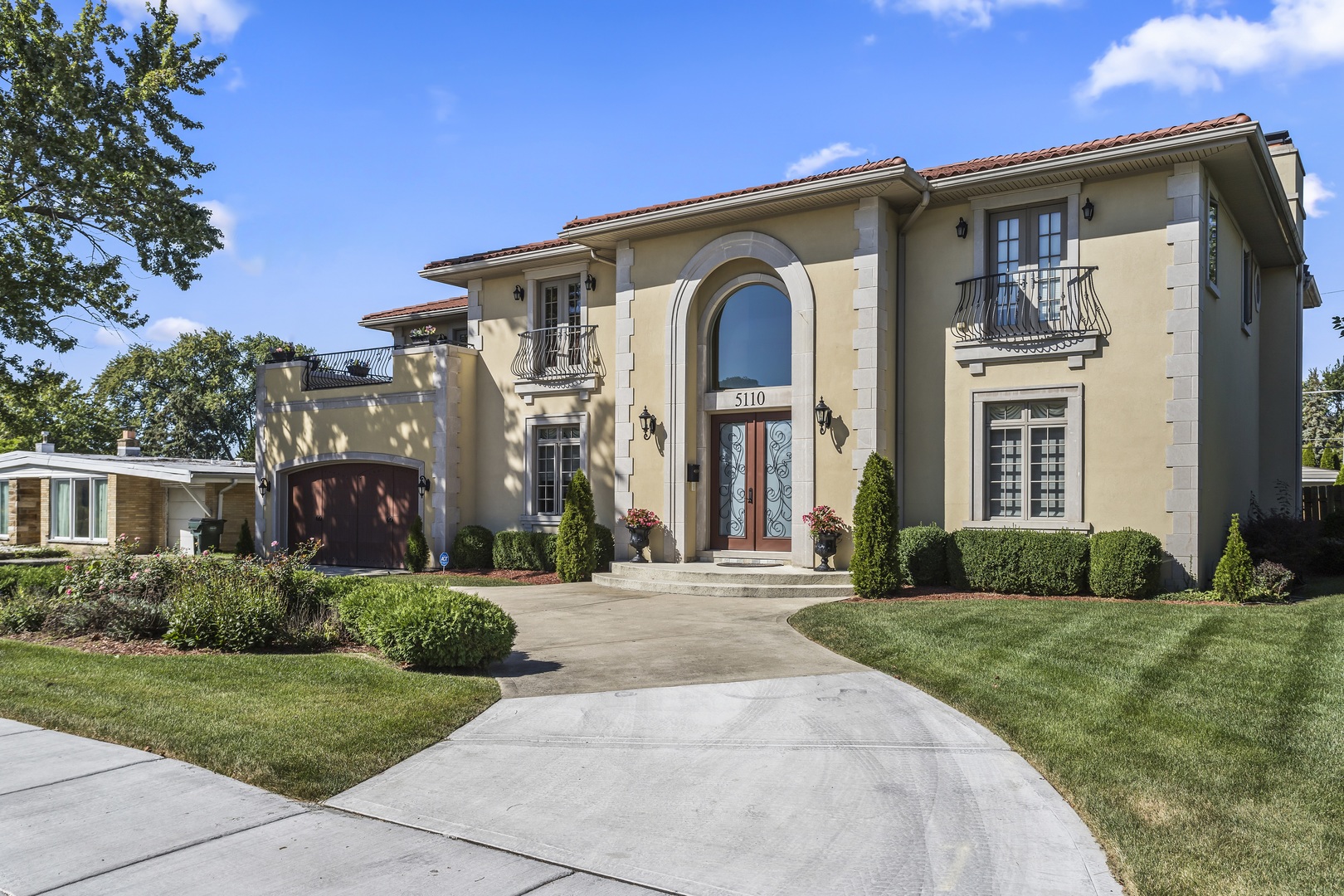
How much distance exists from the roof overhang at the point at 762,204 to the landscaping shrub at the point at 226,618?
914 centimetres

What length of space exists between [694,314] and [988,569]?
6.43 metres

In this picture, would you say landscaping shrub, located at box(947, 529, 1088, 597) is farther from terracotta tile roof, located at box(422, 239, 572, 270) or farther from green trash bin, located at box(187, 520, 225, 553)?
green trash bin, located at box(187, 520, 225, 553)

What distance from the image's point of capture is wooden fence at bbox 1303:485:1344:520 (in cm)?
2191

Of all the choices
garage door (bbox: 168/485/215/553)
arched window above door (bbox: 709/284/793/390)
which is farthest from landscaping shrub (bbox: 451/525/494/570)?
garage door (bbox: 168/485/215/553)

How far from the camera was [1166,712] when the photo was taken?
6379mm

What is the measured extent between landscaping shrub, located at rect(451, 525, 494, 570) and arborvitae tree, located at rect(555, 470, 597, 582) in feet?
8.10

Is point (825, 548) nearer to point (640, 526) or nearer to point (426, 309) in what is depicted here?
point (640, 526)

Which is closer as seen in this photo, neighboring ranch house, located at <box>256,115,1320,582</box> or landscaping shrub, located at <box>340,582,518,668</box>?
landscaping shrub, located at <box>340,582,518,668</box>

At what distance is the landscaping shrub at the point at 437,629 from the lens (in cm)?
772

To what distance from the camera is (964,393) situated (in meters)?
14.4

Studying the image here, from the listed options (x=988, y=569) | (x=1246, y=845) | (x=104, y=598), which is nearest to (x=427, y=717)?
(x=1246, y=845)

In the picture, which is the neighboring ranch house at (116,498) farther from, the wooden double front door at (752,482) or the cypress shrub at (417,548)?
the wooden double front door at (752,482)

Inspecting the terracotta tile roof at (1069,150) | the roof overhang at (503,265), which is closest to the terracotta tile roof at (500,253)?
the roof overhang at (503,265)

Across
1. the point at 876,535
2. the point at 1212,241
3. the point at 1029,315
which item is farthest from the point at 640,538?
the point at 1212,241
